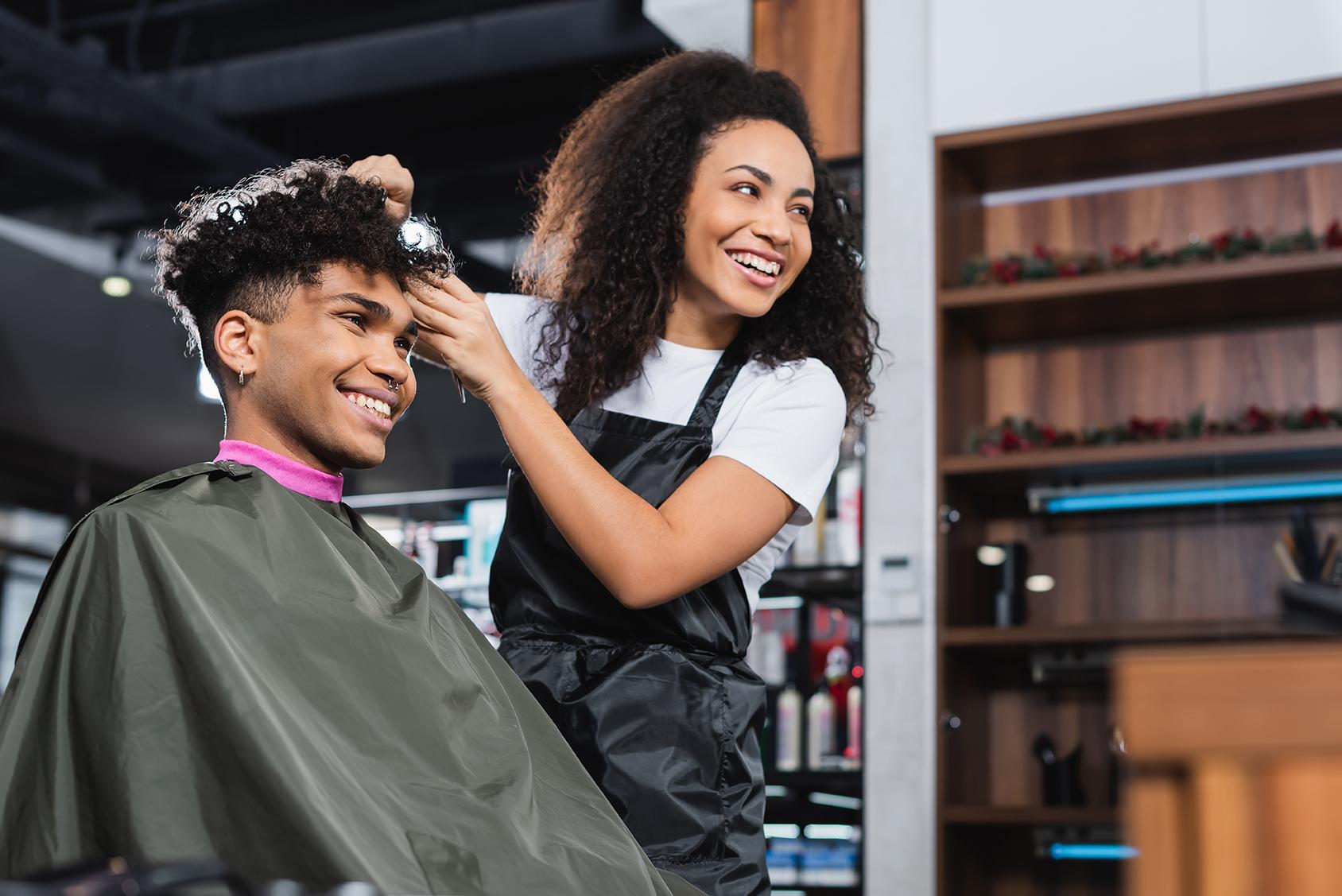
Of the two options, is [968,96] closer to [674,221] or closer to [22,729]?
[674,221]

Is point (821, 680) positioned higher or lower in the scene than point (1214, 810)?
higher

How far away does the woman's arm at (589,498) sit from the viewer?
1732 millimetres

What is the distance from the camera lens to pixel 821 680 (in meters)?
4.05

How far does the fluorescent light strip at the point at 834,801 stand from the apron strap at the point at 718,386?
2.06 m

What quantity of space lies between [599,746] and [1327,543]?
8.35 ft

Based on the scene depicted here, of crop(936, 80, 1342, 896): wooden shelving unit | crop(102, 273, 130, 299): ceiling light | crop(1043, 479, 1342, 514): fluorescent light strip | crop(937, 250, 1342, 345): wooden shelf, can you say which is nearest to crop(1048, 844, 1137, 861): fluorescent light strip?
crop(936, 80, 1342, 896): wooden shelving unit

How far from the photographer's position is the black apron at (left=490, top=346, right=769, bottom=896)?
180 centimetres

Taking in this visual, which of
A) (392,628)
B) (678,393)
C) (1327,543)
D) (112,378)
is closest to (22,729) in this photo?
(392,628)

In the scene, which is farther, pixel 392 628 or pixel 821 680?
pixel 821 680

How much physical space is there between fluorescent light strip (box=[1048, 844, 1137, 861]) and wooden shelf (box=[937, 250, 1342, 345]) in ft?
4.87

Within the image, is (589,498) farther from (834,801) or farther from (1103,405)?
(1103,405)

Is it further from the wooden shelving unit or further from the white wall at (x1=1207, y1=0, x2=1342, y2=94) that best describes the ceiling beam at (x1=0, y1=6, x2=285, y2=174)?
the white wall at (x1=1207, y1=0, x2=1342, y2=94)

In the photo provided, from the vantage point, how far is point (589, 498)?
1.73 meters

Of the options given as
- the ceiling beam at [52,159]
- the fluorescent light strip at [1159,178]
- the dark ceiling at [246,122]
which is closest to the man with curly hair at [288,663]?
the dark ceiling at [246,122]
